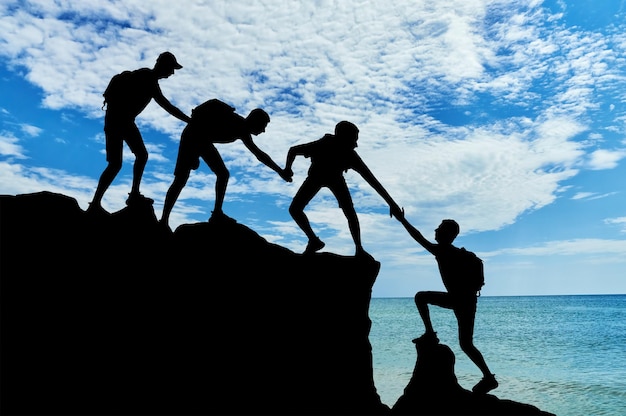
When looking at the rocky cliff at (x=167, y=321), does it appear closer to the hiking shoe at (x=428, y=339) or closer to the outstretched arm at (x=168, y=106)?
the hiking shoe at (x=428, y=339)

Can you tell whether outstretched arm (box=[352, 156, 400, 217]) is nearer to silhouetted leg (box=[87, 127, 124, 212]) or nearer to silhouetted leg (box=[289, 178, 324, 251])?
silhouetted leg (box=[289, 178, 324, 251])

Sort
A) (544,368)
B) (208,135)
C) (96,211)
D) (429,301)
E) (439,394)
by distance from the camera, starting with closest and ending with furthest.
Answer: (96,211)
(208,135)
(429,301)
(439,394)
(544,368)

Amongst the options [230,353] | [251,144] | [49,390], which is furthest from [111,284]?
[251,144]

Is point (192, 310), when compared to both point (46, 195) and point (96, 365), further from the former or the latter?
point (46, 195)

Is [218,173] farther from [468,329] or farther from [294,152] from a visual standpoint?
[468,329]

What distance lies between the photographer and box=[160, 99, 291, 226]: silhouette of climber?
23.6ft

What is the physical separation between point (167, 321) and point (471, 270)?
15.3 feet

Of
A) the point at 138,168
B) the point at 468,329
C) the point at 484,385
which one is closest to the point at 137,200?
the point at 138,168

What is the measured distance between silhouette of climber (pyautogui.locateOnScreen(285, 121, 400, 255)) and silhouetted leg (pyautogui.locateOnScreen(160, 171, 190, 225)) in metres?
1.71

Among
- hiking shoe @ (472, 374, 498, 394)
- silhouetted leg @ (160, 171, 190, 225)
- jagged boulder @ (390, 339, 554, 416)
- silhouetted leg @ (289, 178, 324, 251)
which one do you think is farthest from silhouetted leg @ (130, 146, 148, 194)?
hiking shoe @ (472, 374, 498, 394)

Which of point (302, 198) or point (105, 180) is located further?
point (302, 198)

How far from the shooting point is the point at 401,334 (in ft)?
164

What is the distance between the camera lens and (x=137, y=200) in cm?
717

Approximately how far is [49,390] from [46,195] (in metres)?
2.77
